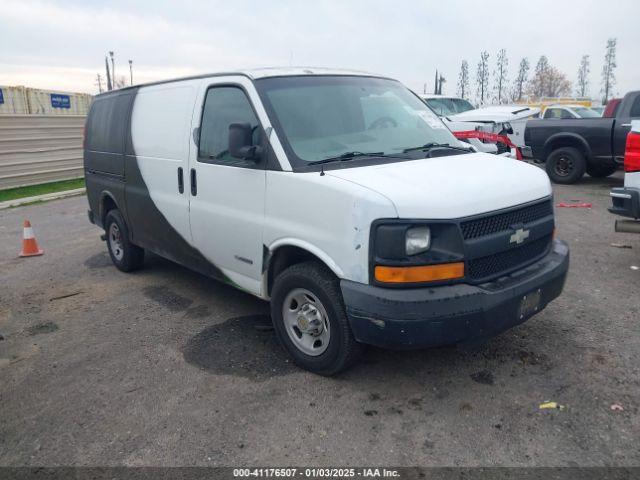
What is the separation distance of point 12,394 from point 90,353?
68cm

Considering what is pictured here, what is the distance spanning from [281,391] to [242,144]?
5.61 feet

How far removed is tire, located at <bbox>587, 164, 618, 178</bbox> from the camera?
474 inches

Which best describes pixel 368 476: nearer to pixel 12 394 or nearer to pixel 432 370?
pixel 432 370

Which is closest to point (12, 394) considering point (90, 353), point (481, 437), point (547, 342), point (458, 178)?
point (90, 353)

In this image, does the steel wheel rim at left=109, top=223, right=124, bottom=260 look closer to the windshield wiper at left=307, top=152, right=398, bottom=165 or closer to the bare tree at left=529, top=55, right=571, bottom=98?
the windshield wiper at left=307, top=152, right=398, bottom=165

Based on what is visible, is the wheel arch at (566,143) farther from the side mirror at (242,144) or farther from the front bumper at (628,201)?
the side mirror at (242,144)

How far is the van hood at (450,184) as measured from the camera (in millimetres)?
3188

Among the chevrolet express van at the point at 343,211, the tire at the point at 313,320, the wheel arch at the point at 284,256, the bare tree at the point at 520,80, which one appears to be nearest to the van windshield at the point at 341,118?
the chevrolet express van at the point at 343,211

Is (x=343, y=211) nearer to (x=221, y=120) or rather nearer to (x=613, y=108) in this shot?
(x=221, y=120)

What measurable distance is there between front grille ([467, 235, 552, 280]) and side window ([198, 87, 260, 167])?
175 cm

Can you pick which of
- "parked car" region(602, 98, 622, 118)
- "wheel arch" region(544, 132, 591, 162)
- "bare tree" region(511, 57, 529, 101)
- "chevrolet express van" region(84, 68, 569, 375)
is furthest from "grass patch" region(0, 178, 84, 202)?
"bare tree" region(511, 57, 529, 101)

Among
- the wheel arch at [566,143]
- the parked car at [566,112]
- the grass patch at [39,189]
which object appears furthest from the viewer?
the parked car at [566,112]

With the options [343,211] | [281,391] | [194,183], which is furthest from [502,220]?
[194,183]

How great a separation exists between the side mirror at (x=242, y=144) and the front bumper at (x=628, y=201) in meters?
3.92
